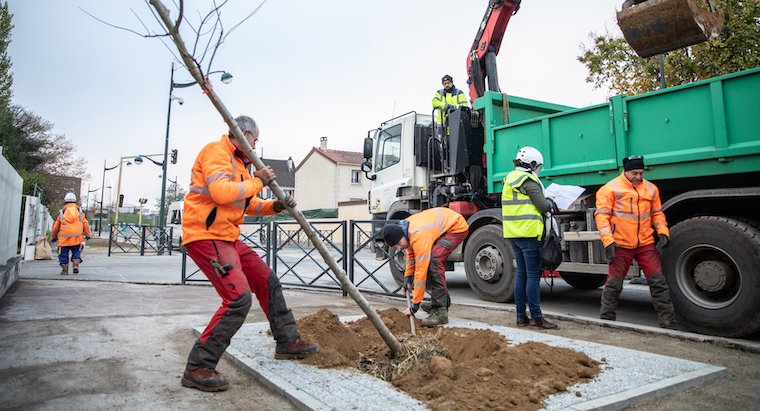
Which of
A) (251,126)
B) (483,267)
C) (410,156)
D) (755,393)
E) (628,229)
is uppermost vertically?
(410,156)

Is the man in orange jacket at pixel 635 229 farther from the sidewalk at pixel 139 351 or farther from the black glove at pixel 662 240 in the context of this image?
the sidewalk at pixel 139 351

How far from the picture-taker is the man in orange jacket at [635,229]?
4.96 meters

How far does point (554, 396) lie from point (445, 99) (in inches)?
242

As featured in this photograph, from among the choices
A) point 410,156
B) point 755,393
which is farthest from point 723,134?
point 410,156

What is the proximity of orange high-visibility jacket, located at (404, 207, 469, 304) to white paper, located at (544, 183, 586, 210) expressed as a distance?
1.42 metres

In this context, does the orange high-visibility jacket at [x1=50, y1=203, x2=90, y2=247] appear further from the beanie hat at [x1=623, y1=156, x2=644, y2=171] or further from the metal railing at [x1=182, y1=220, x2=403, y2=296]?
the beanie hat at [x1=623, y1=156, x2=644, y2=171]

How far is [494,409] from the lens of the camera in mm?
2621

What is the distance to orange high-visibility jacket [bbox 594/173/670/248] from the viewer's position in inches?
198

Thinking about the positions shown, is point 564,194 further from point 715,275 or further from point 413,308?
point 413,308

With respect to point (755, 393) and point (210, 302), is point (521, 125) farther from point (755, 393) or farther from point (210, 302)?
point (210, 302)

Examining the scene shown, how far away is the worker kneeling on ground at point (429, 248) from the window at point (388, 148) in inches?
154

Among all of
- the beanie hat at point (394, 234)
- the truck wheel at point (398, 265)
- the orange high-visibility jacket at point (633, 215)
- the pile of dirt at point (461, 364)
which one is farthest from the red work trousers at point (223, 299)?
the truck wheel at point (398, 265)

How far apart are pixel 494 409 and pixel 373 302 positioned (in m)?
4.86

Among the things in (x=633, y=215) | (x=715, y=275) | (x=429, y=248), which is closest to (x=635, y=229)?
(x=633, y=215)
